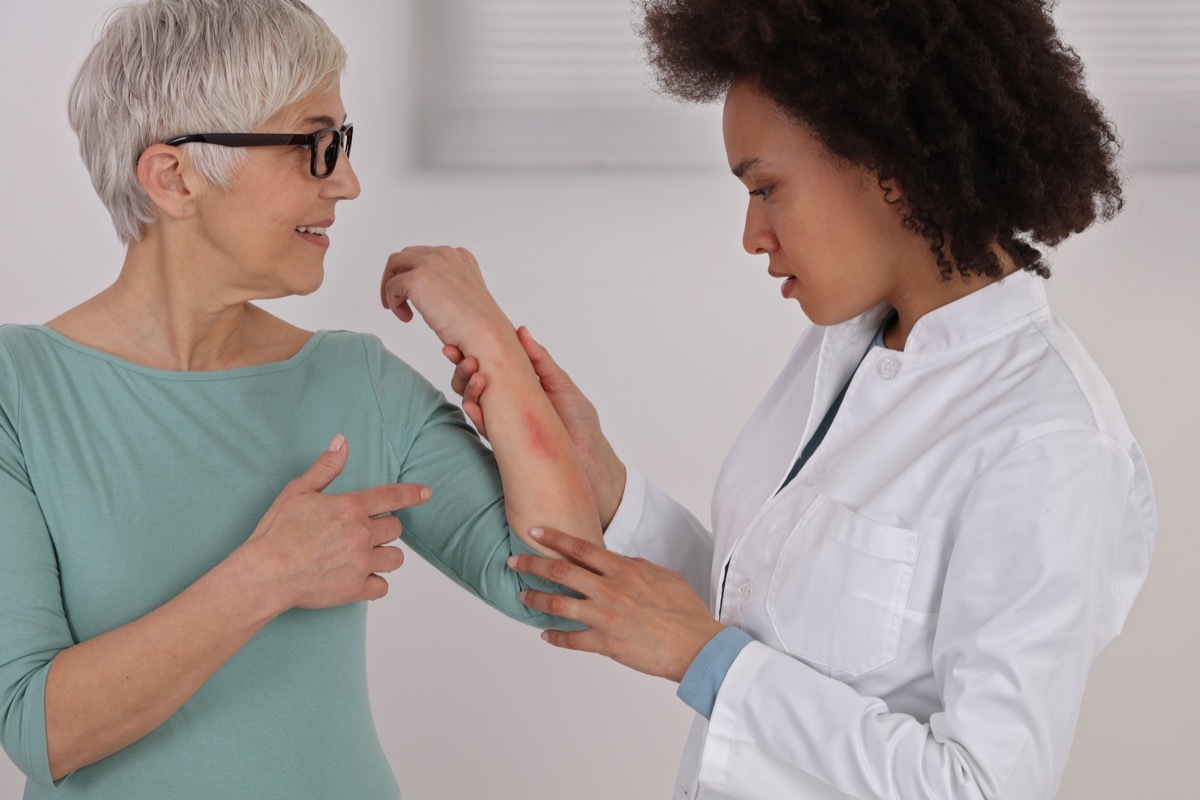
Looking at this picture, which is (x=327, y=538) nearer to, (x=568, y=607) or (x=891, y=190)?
(x=568, y=607)

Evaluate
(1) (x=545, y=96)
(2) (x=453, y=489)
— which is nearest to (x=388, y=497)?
(2) (x=453, y=489)

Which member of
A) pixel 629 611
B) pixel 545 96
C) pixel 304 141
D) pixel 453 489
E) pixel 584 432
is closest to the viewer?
pixel 629 611

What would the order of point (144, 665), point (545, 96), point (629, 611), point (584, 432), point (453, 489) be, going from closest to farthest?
point (144, 665)
point (629, 611)
point (453, 489)
point (584, 432)
point (545, 96)

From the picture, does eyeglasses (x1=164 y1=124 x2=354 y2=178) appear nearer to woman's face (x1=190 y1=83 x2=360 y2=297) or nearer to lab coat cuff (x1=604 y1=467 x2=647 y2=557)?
woman's face (x1=190 y1=83 x2=360 y2=297)

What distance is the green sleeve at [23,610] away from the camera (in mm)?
1181

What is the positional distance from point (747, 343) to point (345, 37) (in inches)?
41.1

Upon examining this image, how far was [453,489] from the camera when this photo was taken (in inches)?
59.4

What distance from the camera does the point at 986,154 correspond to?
4.08 ft

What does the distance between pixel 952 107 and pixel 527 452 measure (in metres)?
0.63

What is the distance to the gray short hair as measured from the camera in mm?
1318

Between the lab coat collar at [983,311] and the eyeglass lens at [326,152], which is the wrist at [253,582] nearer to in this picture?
the eyeglass lens at [326,152]

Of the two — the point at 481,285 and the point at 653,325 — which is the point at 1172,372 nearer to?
the point at 653,325

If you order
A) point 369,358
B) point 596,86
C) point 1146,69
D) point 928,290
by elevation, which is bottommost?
point 369,358

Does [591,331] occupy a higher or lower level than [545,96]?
lower
